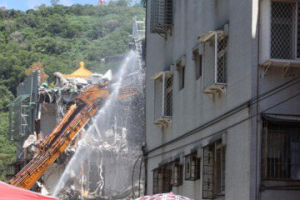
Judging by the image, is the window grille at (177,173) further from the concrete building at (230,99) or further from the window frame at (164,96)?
the window frame at (164,96)

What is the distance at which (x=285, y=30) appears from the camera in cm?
2089

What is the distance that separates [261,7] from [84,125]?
101 ft

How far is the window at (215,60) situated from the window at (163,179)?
223 inches

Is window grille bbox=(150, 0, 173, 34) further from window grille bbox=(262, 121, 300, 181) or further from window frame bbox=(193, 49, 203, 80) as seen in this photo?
window grille bbox=(262, 121, 300, 181)

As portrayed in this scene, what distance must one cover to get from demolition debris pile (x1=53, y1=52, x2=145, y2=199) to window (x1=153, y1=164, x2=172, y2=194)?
19289 mm

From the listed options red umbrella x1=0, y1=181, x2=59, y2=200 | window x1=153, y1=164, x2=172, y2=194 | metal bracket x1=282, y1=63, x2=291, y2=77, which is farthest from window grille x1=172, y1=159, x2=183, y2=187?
red umbrella x1=0, y1=181, x2=59, y2=200

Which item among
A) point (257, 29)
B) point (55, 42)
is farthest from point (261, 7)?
point (55, 42)

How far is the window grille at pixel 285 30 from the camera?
2077cm

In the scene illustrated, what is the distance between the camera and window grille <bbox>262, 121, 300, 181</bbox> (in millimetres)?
20734

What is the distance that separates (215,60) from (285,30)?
256 centimetres

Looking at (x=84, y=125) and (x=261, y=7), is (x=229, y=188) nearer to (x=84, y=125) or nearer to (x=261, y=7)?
(x=261, y=7)

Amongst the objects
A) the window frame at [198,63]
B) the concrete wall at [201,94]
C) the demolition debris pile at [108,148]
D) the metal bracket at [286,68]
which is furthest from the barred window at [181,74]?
the demolition debris pile at [108,148]

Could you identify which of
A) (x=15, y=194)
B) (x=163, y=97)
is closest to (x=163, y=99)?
(x=163, y=97)

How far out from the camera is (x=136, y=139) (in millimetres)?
51938
